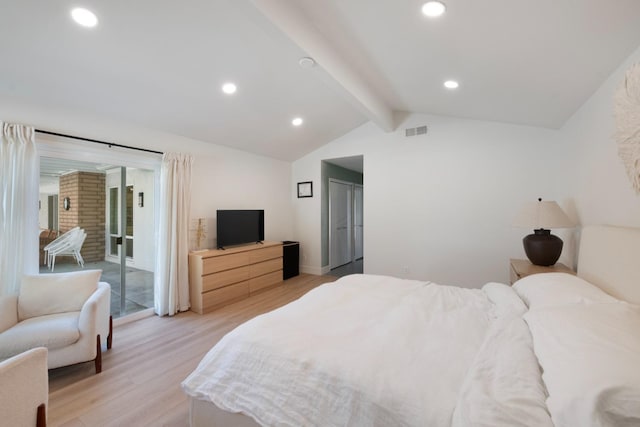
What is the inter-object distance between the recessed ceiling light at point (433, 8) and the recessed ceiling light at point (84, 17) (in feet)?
7.34

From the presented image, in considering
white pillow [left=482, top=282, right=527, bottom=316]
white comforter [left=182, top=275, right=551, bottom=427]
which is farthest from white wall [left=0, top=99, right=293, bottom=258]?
white pillow [left=482, top=282, right=527, bottom=316]

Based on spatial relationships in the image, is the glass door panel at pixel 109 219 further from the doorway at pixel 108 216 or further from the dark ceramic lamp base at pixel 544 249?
the dark ceramic lamp base at pixel 544 249

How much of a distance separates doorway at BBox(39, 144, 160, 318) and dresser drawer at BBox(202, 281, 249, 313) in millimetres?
735

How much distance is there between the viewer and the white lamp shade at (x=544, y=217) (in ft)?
8.02

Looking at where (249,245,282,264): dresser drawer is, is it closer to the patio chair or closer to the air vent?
the patio chair

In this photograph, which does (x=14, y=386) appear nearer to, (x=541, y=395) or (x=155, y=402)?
(x=155, y=402)

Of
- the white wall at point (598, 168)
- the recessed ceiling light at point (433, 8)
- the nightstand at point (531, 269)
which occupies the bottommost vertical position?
the nightstand at point (531, 269)

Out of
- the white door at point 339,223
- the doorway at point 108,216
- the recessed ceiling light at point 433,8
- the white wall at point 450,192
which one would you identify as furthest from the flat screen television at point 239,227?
the recessed ceiling light at point 433,8

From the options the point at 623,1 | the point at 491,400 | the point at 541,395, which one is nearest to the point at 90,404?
the point at 491,400

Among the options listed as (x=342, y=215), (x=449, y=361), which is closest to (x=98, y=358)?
(x=449, y=361)

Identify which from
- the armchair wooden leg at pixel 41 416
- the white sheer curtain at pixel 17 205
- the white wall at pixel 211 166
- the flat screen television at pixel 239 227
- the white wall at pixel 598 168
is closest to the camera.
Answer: the armchair wooden leg at pixel 41 416

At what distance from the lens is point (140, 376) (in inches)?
86.9

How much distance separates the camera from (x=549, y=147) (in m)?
3.37

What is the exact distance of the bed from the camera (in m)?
0.84
